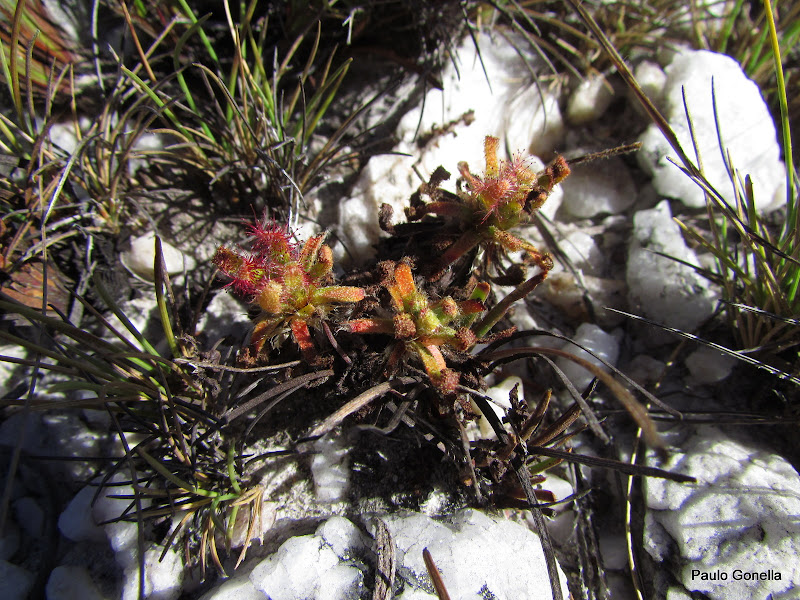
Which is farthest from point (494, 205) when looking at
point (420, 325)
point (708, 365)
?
point (708, 365)

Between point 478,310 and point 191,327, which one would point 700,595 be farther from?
point 191,327

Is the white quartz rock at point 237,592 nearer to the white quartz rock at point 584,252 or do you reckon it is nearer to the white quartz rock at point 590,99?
the white quartz rock at point 584,252

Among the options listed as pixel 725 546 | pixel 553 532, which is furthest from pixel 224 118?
pixel 725 546

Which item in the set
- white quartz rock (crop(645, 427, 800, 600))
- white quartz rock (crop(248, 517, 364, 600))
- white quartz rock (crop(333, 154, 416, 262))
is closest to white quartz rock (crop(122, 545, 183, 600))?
white quartz rock (crop(248, 517, 364, 600))

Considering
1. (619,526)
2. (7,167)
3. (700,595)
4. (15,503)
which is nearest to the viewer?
(700,595)

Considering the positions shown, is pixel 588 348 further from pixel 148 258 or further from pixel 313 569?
pixel 148 258

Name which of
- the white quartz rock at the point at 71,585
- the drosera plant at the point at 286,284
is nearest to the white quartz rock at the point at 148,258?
the drosera plant at the point at 286,284

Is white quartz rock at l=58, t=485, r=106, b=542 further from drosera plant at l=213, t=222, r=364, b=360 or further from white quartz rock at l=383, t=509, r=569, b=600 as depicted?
white quartz rock at l=383, t=509, r=569, b=600
